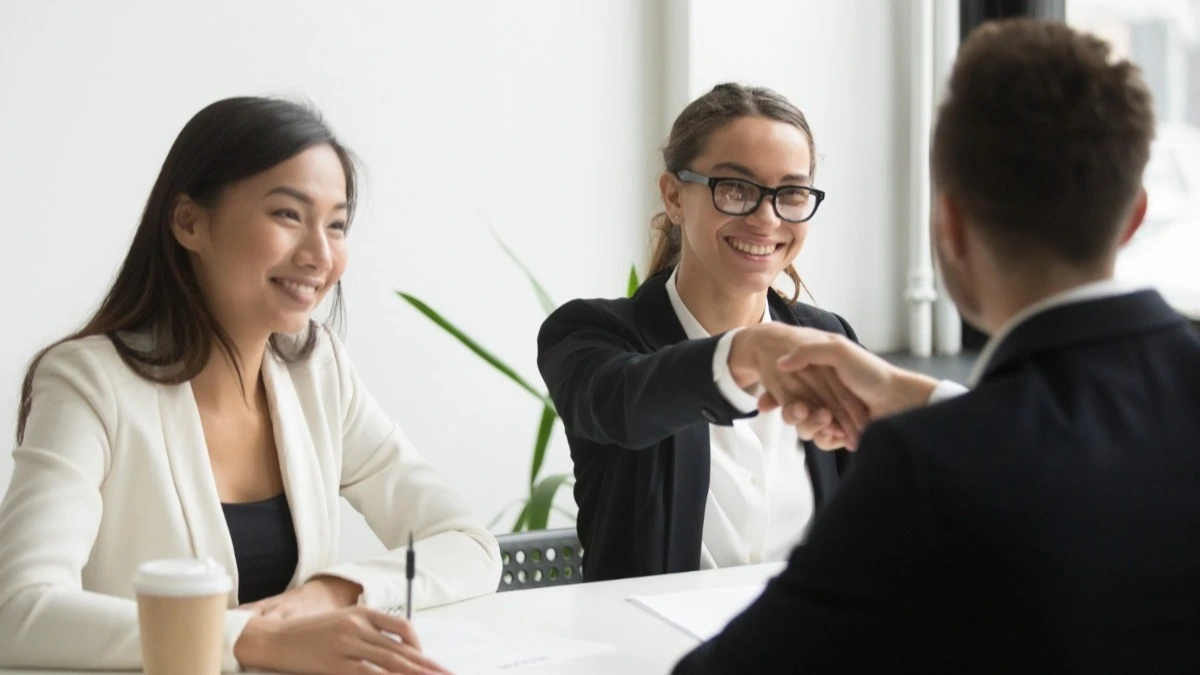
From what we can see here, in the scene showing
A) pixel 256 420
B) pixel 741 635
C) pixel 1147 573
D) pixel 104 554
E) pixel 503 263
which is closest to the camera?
pixel 1147 573

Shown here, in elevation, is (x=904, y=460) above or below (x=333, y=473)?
above

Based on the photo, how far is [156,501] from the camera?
1.86 m

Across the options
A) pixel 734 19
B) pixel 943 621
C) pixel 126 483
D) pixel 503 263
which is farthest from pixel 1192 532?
pixel 734 19

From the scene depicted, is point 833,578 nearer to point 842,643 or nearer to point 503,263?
point 842,643

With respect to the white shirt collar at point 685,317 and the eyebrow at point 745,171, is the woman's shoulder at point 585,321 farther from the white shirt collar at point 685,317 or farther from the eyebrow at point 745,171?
the eyebrow at point 745,171

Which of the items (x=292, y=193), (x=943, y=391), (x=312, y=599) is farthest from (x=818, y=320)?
(x=312, y=599)

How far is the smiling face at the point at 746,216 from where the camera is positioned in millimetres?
2281

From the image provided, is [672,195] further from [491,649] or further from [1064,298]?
[1064,298]

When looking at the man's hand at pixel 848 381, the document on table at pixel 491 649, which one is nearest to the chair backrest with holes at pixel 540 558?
the document on table at pixel 491 649

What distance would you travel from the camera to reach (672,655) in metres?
1.62

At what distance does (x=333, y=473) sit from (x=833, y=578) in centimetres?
128

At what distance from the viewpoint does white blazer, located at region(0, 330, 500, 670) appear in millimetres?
1570

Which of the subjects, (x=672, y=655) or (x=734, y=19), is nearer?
(x=672, y=655)

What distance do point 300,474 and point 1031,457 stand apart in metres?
1.34
